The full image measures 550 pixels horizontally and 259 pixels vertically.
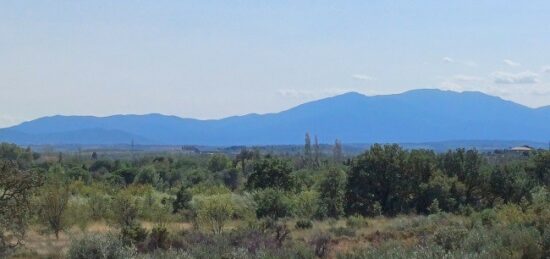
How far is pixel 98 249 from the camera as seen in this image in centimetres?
1848

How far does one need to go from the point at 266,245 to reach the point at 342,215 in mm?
Answer: 17943

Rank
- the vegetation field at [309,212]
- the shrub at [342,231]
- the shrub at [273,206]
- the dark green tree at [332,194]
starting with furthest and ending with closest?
the shrub at [273,206], the dark green tree at [332,194], the shrub at [342,231], the vegetation field at [309,212]

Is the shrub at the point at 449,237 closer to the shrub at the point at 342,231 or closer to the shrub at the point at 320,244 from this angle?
the shrub at the point at 320,244

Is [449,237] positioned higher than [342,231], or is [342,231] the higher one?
[449,237]

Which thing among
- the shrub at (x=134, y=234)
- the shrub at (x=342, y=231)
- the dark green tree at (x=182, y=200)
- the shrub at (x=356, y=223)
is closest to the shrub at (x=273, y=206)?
the dark green tree at (x=182, y=200)

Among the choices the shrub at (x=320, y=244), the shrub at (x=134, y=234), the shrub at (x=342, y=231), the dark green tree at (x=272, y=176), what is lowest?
the shrub at (x=342, y=231)

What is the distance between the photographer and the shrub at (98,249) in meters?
18.3

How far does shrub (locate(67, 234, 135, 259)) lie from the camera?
1830 centimetres

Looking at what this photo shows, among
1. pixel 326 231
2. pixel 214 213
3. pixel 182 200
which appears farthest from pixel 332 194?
pixel 326 231

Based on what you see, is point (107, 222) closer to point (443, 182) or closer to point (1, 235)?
point (1, 235)

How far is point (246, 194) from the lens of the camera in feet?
146

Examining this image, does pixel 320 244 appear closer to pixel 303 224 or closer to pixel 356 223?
pixel 303 224

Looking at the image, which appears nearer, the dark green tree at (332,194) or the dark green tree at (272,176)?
the dark green tree at (332,194)

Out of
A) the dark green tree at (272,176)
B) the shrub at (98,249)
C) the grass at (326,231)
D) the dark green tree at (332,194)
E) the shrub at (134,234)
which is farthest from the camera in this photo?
the dark green tree at (272,176)
